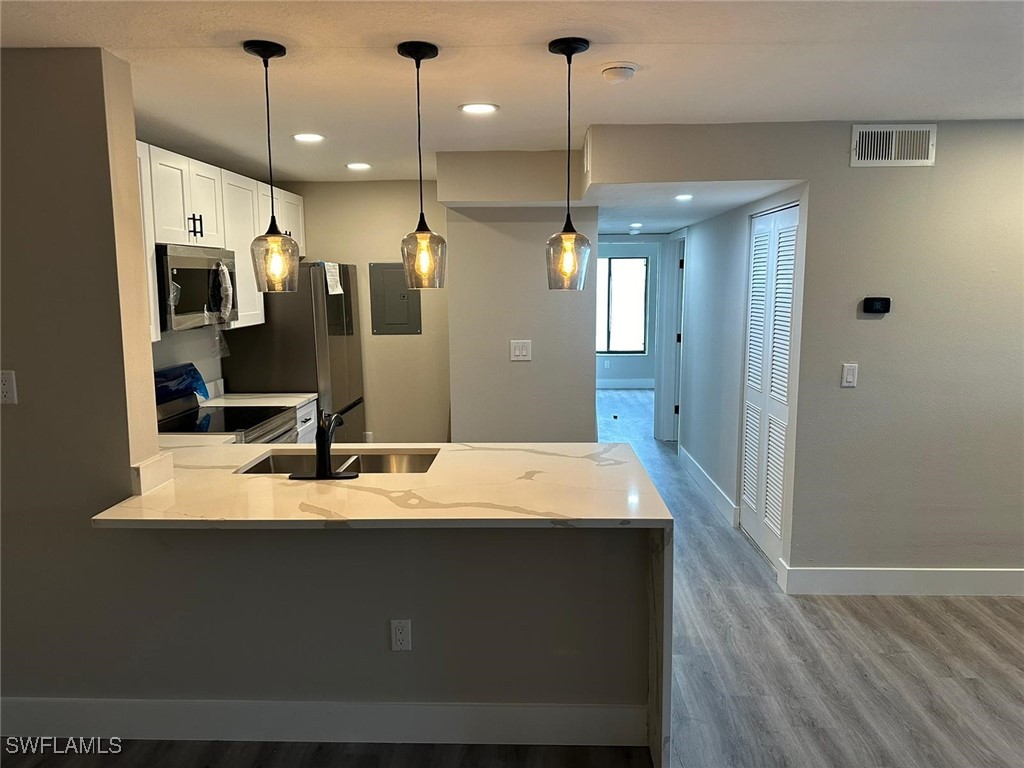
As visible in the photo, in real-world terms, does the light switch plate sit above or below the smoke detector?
below

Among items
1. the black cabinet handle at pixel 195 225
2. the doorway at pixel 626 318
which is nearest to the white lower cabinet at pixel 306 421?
the black cabinet handle at pixel 195 225

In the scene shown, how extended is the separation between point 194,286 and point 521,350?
1.78 metres

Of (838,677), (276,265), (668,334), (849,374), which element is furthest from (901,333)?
(668,334)

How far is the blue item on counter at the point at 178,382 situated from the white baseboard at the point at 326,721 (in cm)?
157

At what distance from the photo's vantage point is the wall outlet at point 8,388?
220 centimetres

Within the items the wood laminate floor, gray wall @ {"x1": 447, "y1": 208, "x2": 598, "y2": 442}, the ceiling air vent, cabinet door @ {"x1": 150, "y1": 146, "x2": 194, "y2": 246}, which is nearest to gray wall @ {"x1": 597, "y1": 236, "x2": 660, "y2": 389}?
gray wall @ {"x1": 447, "y1": 208, "x2": 598, "y2": 442}

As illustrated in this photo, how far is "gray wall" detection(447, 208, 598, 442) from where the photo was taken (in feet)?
13.2

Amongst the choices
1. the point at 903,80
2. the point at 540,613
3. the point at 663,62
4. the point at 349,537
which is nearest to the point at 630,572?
the point at 540,613

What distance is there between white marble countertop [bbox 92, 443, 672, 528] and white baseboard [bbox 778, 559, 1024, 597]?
1422 millimetres

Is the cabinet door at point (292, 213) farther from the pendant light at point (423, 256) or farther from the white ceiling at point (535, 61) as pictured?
the pendant light at point (423, 256)

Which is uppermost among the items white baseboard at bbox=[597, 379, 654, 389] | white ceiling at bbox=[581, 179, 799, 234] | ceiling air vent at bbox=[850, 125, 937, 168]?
ceiling air vent at bbox=[850, 125, 937, 168]

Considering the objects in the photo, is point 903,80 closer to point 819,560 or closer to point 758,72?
point 758,72

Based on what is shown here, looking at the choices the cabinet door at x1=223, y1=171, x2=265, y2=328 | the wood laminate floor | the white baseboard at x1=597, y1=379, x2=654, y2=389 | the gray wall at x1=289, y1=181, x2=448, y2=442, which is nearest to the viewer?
the wood laminate floor

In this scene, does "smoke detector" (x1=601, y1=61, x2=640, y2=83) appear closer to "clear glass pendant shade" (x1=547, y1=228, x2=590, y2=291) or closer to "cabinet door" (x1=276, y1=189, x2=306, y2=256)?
"clear glass pendant shade" (x1=547, y1=228, x2=590, y2=291)
